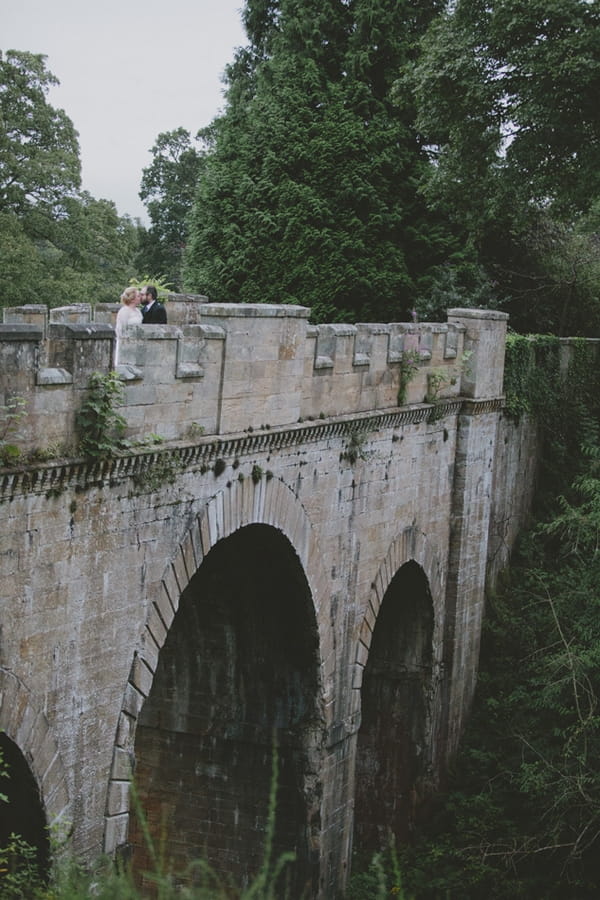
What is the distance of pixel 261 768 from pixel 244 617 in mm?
1774

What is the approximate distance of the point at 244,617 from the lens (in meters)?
12.5

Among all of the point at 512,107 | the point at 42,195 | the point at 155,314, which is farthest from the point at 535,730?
the point at 42,195

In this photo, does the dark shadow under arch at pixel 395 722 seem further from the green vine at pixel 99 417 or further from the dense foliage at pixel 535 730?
the green vine at pixel 99 417

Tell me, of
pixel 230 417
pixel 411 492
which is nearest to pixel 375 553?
pixel 411 492

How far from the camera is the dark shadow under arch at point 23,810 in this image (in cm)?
765

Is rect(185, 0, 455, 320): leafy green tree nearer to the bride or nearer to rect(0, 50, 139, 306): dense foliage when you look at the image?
rect(0, 50, 139, 306): dense foliage

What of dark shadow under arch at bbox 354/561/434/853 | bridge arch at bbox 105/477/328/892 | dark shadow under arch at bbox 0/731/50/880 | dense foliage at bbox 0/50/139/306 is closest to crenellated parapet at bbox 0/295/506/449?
bridge arch at bbox 105/477/328/892

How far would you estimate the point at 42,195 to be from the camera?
2805 centimetres

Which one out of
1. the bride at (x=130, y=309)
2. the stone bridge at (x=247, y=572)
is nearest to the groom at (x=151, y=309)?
the stone bridge at (x=247, y=572)

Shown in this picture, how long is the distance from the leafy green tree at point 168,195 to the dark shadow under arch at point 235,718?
36.3 metres

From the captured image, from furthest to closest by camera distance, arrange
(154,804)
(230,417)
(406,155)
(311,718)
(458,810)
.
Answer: (406,155) → (458,810) → (154,804) → (311,718) → (230,417)

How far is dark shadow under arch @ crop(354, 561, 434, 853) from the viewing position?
1545cm

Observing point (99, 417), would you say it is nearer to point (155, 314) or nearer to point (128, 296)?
point (128, 296)

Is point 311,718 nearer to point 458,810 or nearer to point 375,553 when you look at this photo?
point 375,553
